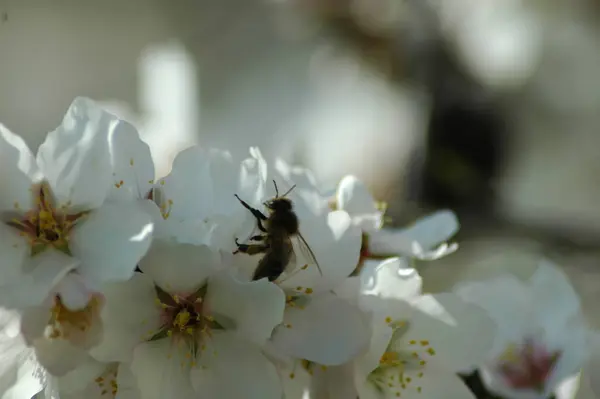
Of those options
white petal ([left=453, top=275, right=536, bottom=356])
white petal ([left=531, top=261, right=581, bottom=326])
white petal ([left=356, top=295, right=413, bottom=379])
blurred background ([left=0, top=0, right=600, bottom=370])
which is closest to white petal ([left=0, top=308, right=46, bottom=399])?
white petal ([left=356, top=295, right=413, bottom=379])

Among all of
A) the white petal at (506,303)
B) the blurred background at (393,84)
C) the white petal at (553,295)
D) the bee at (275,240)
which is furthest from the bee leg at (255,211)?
the blurred background at (393,84)

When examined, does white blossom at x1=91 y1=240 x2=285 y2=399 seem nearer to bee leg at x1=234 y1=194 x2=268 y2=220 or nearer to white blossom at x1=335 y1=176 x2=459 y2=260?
bee leg at x1=234 y1=194 x2=268 y2=220

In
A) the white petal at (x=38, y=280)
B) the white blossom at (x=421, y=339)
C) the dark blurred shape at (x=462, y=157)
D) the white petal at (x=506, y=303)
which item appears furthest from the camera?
the dark blurred shape at (x=462, y=157)

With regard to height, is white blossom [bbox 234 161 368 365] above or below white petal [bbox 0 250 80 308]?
below

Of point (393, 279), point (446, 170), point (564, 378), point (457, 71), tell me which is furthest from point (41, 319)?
point (457, 71)

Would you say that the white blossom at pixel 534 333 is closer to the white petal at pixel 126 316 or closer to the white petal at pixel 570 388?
the white petal at pixel 570 388

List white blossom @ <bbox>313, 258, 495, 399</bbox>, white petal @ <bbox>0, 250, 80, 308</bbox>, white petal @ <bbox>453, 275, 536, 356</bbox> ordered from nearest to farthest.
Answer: white petal @ <bbox>0, 250, 80, 308</bbox> → white blossom @ <bbox>313, 258, 495, 399</bbox> → white petal @ <bbox>453, 275, 536, 356</bbox>

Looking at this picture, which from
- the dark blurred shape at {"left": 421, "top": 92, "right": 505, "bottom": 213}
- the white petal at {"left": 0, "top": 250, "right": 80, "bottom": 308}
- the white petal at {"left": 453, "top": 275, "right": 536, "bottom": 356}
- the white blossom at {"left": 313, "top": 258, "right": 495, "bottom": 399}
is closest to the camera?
the white petal at {"left": 0, "top": 250, "right": 80, "bottom": 308}
